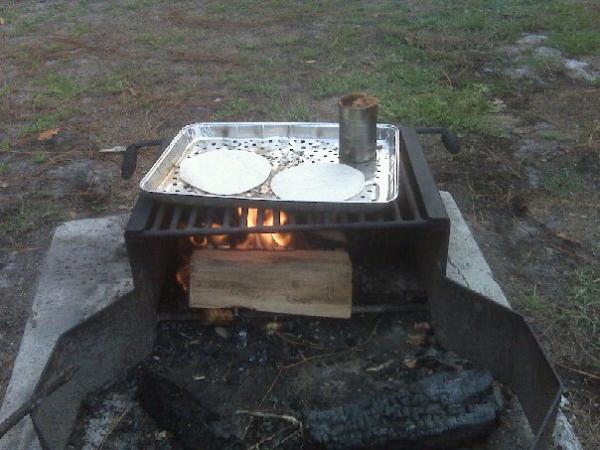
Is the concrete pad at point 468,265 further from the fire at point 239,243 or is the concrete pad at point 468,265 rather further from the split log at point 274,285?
the fire at point 239,243

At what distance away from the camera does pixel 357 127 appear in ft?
9.14

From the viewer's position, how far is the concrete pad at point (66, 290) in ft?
8.59

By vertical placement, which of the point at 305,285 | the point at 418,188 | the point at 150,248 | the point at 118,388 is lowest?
the point at 118,388

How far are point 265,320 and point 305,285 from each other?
11.4 inches

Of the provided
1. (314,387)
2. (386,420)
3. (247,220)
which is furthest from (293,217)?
(386,420)

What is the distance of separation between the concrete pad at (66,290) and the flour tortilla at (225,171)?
847 millimetres

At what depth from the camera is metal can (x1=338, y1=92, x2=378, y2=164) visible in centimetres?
272

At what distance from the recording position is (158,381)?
245cm

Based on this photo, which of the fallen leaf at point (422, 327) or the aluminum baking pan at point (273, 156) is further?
the fallen leaf at point (422, 327)

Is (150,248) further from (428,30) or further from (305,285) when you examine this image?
(428,30)

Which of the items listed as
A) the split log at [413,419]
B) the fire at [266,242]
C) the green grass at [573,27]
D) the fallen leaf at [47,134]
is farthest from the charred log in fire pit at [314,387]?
the green grass at [573,27]

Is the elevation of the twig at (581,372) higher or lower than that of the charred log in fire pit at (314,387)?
lower

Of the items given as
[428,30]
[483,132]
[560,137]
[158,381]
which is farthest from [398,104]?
[158,381]

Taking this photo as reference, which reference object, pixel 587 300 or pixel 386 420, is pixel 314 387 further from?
pixel 587 300
